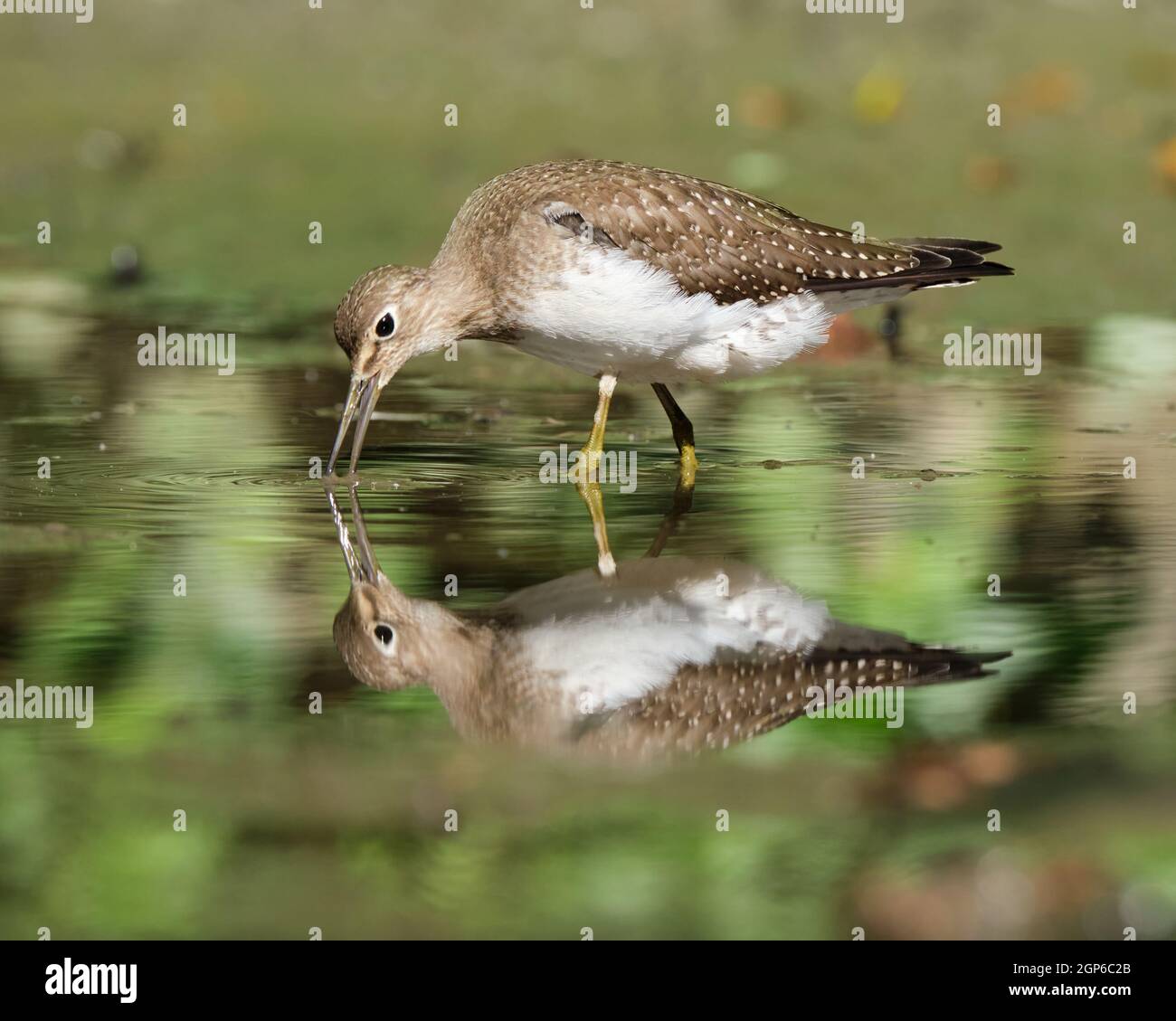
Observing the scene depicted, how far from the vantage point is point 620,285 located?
873cm

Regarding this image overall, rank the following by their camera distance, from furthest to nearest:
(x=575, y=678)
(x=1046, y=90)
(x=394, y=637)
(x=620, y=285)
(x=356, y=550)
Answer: (x=1046, y=90) < (x=620, y=285) < (x=356, y=550) < (x=394, y=637) < (x=575, y=678)

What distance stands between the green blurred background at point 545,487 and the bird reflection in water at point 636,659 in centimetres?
13

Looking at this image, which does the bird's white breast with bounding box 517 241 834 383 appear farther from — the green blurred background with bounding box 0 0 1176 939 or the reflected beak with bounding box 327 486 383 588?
the reflected beak with bounding box 327 486 383 588

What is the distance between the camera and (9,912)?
4.70 metres

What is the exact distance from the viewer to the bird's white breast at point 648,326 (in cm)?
868

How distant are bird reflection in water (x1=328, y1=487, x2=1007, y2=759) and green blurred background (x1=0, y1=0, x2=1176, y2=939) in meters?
0.13

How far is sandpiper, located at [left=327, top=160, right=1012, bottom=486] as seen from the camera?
8.73 m

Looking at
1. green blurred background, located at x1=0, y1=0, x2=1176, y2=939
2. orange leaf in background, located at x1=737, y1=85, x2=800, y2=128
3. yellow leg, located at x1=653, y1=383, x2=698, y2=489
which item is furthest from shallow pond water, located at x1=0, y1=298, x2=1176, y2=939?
orange leaf in background, located at x1=737, y1=85, x2=800, y2=128

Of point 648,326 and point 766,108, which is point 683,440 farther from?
point 766,108

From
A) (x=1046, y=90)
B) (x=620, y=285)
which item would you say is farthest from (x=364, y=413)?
(x=1046, y=90)

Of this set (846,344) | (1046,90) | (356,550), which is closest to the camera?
(356,550)

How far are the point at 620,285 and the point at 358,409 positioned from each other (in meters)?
1.25
